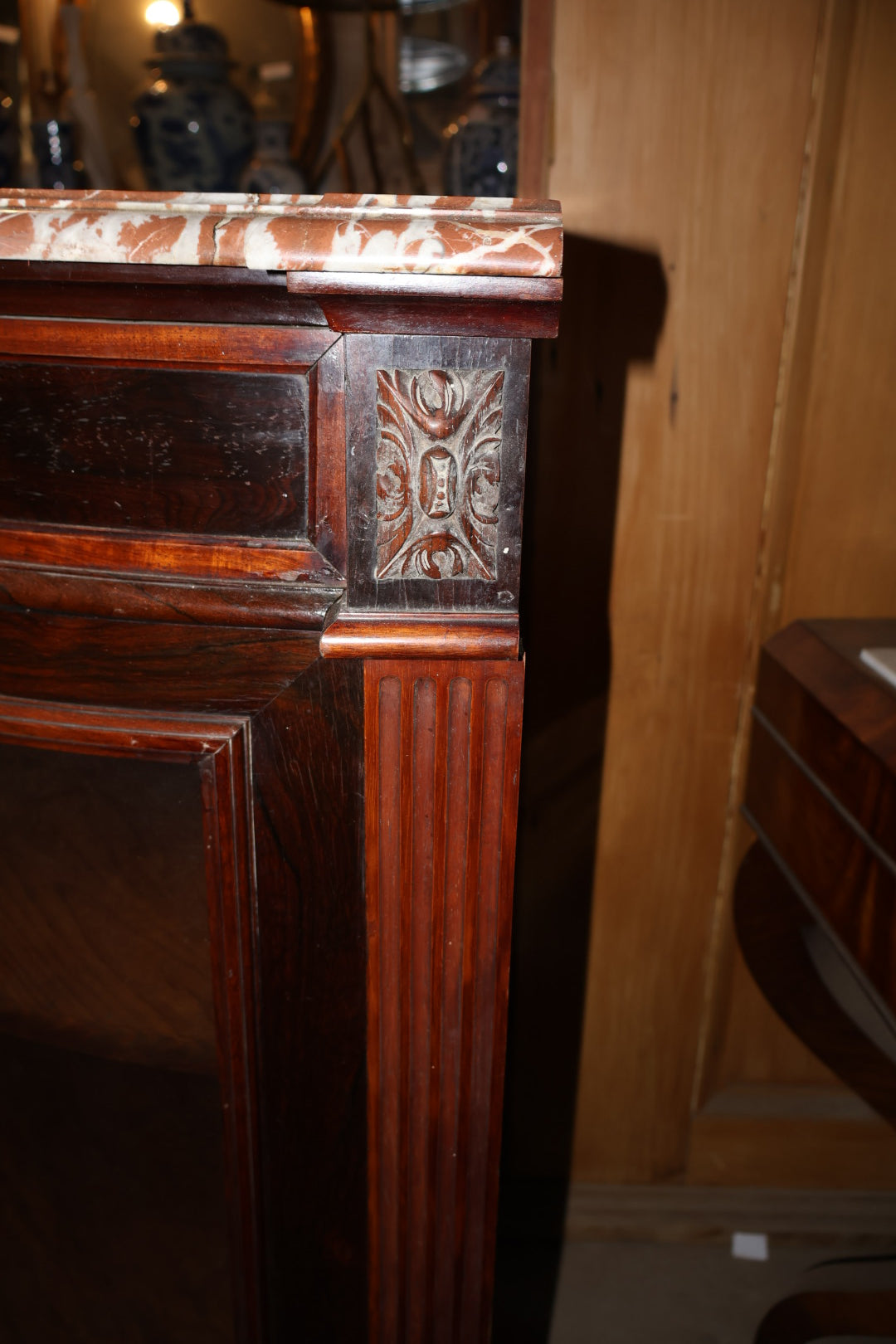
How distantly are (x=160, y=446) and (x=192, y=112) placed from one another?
31.0 inches

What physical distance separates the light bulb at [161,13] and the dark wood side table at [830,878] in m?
1.05

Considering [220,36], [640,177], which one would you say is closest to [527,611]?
[640,177]

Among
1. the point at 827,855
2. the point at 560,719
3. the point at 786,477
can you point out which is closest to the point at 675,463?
the point at 786,477

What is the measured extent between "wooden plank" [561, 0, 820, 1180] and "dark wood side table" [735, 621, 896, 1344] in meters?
0.08

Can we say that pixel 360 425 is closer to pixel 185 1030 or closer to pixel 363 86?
pixel 185 1030

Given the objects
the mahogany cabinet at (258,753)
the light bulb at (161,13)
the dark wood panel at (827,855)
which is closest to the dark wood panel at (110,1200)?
the mahogany cabinet at (258,753)

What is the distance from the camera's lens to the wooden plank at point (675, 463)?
0.81m

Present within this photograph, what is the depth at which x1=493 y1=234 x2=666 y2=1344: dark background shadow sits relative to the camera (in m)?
0.88

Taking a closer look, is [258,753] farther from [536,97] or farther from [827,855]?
[536,97]

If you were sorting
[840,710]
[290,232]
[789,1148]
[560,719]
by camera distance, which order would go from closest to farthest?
[290,232] → [840,710] → [560,719] → [789,1148]

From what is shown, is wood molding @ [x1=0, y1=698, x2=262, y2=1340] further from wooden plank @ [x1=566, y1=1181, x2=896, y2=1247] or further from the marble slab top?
wooden plank @ [x1=566, y1=1181, x2=896, y2=1247]

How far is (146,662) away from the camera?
18.1 inches

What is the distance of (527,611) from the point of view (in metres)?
0.96

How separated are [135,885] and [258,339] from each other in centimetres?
28
